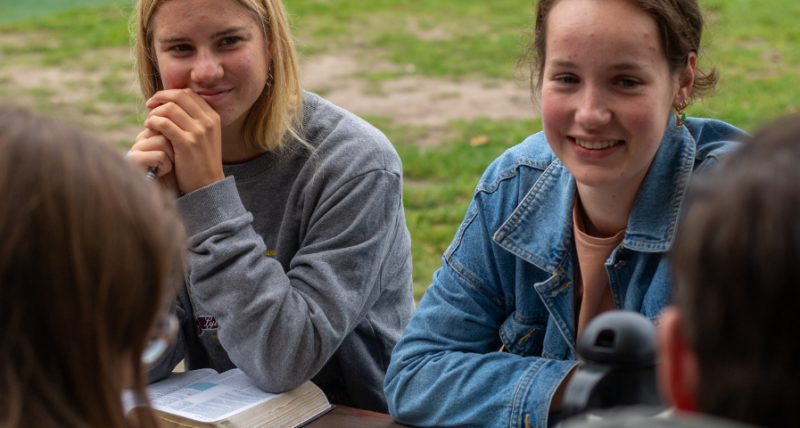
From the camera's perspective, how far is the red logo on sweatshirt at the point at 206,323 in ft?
7.21

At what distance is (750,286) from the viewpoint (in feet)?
2.52

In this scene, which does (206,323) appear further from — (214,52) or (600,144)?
(600,144)

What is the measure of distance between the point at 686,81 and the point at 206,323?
1.37 m

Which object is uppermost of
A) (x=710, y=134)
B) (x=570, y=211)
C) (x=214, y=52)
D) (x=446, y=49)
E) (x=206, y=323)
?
(x=446, y=49)

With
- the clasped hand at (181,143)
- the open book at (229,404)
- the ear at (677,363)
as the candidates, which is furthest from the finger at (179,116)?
the ear at (677,363)

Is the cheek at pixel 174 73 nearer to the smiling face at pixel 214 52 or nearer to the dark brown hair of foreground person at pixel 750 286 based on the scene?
the smiling face at pixel 214 52

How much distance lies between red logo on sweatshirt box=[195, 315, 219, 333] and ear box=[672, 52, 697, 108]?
1298 millimetres

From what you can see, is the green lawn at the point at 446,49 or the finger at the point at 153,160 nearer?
the finger at the point at 153,160

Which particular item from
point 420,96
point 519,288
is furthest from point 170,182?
point 420,96

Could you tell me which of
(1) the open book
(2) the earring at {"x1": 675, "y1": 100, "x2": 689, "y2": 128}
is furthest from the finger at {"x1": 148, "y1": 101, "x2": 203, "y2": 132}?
(2) the earring at {"x1": 675, "y1": 100, "x2": 689, "y2": 128}

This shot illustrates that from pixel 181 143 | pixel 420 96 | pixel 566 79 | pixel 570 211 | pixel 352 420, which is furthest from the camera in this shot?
pixel 420 96

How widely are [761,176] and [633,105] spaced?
3.29 feet

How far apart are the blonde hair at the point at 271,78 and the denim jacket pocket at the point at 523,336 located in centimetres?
75

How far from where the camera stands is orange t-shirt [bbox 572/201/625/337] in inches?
74.3
